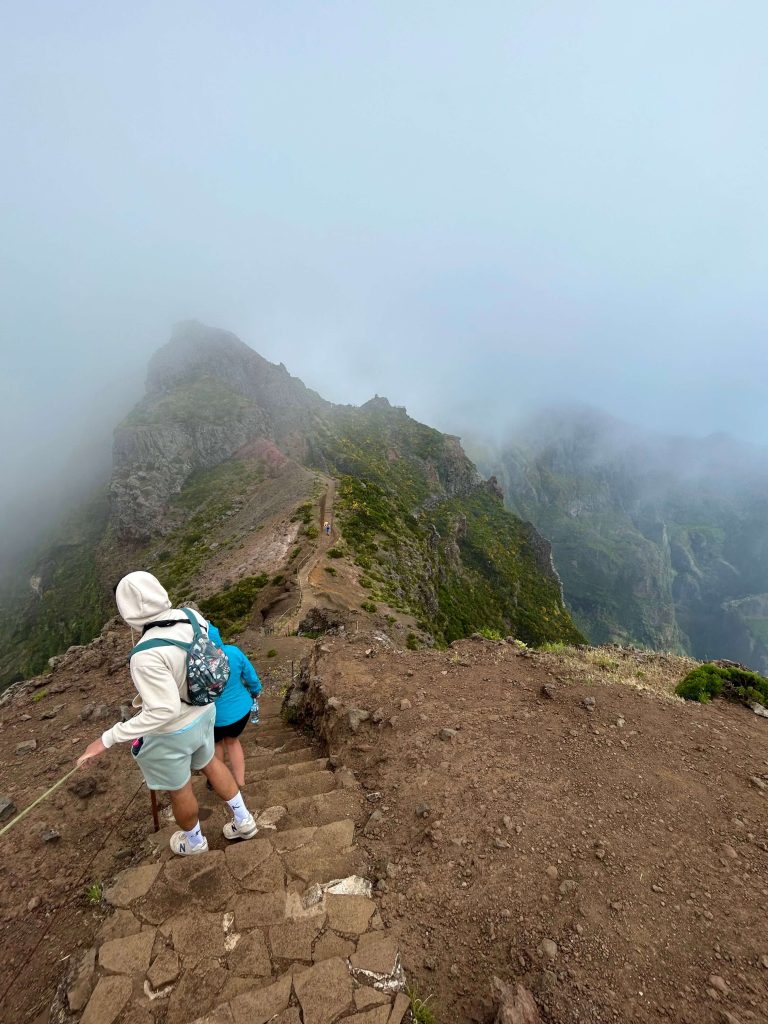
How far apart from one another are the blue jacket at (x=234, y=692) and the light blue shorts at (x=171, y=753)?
16.0 inches

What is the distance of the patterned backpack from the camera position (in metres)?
3.95

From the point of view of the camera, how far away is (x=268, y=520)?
163 feet

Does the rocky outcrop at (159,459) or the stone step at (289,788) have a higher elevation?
the stone step at (289,788)

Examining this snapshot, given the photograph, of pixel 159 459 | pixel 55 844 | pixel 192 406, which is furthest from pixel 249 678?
pixel 192 406

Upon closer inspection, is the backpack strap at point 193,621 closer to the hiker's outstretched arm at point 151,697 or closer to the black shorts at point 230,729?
the hiker's outstretched arm at point 151,697

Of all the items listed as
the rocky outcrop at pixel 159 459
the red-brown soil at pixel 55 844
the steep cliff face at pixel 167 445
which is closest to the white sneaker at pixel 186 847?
the red-brown soil at pixel 55 844

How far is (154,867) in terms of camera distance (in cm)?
413

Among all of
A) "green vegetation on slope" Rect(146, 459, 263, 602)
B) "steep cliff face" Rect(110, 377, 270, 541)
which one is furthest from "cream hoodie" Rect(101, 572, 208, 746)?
"steep cliff face" Rect(110, 377, 270, 541)

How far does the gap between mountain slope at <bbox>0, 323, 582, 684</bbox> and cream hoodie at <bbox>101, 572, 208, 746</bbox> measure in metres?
20.3

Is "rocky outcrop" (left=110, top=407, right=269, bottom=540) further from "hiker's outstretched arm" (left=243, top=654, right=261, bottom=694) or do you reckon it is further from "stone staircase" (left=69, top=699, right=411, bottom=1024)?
"stone staircase" (left=69, top=699, right=411, bottom=1024)

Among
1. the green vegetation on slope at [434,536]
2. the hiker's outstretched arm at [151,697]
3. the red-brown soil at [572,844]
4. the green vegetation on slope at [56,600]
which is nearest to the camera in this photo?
the red-brown soil at [572,844]

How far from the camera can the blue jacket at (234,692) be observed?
15.6 feet

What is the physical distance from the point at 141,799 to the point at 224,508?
59901 mm

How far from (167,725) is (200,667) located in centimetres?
68
